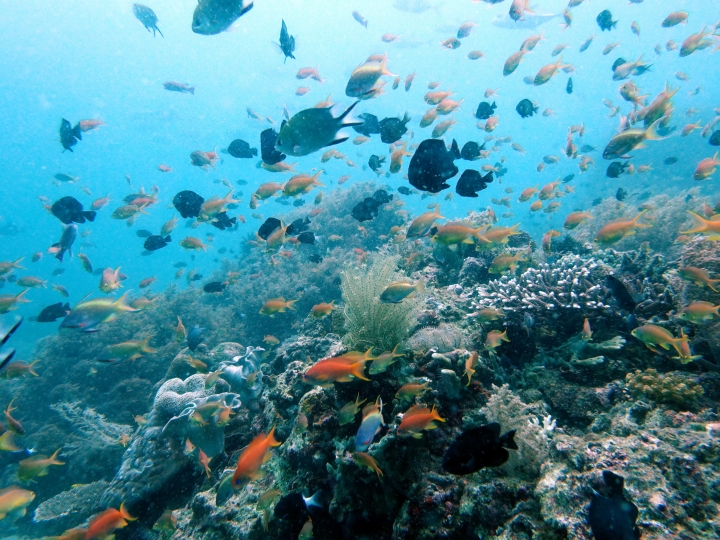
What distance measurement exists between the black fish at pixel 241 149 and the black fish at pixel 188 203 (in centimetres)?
174

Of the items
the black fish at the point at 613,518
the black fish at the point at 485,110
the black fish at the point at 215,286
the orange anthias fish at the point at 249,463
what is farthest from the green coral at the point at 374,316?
the black fish at the point at 485,110

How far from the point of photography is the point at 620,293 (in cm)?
453

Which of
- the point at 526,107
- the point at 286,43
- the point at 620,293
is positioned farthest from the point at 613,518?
the point at 526,107

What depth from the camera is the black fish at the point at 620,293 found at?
4.50 m

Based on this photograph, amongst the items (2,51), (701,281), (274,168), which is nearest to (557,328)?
(701,281)

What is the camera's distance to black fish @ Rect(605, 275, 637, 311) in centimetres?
450

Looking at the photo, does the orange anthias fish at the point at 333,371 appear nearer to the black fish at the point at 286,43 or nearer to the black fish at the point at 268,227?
the black fish at the point at 268,227

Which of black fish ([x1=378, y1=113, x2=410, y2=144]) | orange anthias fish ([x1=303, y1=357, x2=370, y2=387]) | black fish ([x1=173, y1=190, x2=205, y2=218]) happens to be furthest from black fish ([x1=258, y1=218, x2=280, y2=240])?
orange anthias fish ([x1=303, y1=357, x2=370, y2=387])

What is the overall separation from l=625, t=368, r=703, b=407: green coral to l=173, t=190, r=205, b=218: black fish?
8.01 metres

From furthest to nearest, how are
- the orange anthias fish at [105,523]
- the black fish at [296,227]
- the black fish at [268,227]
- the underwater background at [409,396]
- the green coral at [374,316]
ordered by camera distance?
the black fish at [296,227], the black fish at [268,227], the green coral at [374,316], the orange anthias fish at [105,523], the underwater background at [409,396]

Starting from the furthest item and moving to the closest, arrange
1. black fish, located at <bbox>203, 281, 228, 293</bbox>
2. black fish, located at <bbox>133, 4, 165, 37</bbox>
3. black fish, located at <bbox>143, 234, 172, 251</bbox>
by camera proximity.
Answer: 1. black fish, located at <bbox>203, 281, 228, 293</bbox>
2. black fish, located at <bbox>133, 4, 165, 37</bbox>
3. black fish, located at <bbox>143, 234, 172, 251</bbox>

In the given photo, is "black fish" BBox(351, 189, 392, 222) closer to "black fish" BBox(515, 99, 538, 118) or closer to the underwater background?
the underwater background

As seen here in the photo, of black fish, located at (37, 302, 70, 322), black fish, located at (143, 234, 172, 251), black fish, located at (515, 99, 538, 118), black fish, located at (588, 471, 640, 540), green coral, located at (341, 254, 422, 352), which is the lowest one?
black fish, located at (588, 471, 640, 540)

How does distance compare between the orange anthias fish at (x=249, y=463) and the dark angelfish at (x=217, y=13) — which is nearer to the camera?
the orange anthias fish at (x=249, y=463)
